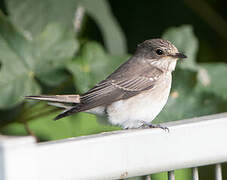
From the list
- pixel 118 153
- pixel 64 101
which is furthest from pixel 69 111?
pixel 118 153

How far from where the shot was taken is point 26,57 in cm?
270

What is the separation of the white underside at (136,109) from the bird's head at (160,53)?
0.21 meters

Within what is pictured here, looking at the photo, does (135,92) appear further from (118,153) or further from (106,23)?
(118,153)

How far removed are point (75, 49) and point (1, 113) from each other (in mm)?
545

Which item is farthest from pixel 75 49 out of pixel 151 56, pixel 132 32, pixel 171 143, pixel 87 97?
pixel 171 143

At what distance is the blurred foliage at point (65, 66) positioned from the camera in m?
2.68

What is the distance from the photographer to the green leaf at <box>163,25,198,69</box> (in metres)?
3.16

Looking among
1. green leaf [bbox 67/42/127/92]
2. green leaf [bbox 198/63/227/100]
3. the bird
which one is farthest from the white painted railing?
green leaf [bbox 198/63/227/100]

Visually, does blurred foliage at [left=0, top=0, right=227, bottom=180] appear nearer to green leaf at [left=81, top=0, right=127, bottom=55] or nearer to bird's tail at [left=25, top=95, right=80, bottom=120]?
green leaf at [left=81, top=0, right=127, bottom=55]

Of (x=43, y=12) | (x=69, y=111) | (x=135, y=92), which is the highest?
(x=43, y=12)

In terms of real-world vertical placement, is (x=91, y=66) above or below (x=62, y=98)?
above

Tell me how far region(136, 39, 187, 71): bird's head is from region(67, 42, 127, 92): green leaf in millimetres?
205

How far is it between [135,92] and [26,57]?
0.61 metres

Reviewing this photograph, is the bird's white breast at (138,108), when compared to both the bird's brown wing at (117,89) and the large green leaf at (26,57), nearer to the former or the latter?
the bird's brown wing at (117,89)
